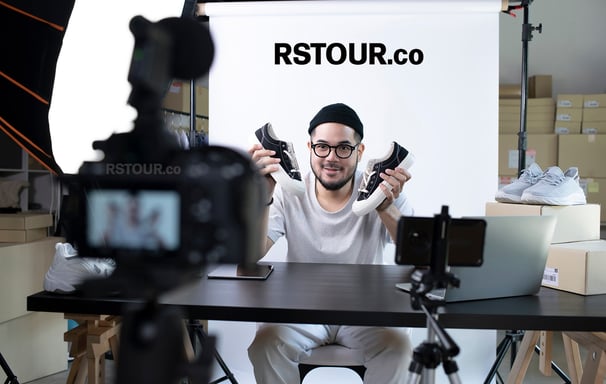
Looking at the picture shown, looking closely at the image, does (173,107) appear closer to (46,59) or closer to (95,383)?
(95,383)

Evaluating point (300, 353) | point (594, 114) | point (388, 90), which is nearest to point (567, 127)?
point (594, 114)

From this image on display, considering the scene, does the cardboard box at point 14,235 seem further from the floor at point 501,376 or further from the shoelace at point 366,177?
the shoelace at point 366,177

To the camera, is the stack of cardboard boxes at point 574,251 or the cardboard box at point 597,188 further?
the cardboard box at point 597,188

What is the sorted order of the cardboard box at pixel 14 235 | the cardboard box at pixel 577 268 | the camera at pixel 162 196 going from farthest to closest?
the cardboard box at pixel 14 235 → the cardboard box at pixel 577 268 → the camera at pixel 162 196

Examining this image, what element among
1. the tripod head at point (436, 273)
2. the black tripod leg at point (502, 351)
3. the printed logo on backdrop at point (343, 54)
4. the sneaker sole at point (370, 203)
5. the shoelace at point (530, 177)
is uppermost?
the printed logo on backdrop at point (343, 54)

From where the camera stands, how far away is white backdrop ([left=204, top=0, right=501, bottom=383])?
2.57m

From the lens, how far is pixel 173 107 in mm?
3758

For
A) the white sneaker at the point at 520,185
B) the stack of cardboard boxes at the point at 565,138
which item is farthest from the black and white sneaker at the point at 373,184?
the stack of cardboard boxes at the point at 565,138

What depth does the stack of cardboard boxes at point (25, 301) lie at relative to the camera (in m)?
2.60

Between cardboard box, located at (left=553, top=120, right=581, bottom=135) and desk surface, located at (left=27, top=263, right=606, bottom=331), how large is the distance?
3.04 metres

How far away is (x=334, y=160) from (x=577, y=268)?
1.18 meters

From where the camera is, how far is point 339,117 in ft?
8.55

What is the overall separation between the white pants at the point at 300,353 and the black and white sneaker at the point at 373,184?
589 mm

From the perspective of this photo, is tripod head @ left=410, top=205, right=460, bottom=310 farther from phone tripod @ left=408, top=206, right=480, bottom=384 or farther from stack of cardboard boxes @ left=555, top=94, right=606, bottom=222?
stack of cardboard boxes @ left=555, top=94, right=606, bottom=222
